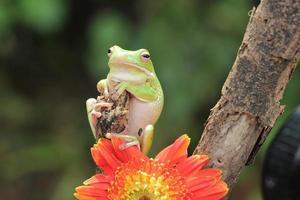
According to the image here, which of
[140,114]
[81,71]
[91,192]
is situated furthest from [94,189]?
[81,71]

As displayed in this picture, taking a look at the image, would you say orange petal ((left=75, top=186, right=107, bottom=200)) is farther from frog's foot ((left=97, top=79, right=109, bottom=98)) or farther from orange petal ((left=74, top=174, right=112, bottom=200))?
frog's foot ((left=97, top=79, right=109, bottom=98))

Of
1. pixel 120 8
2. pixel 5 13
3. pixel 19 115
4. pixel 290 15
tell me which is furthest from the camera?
pixel 19 115

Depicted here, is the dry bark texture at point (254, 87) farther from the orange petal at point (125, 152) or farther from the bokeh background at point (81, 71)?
the bokeh background at point (81, 71)

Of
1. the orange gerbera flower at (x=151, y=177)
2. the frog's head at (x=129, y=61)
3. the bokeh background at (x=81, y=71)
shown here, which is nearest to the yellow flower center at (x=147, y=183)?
the orange gerbera flower at (x=151, y=177)

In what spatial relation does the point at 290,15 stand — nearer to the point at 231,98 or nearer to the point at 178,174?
the point at 231,98

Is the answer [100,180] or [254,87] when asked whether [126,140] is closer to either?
[100,180]

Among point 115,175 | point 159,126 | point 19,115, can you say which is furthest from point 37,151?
point 115,175

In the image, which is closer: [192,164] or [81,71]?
[192,164]
